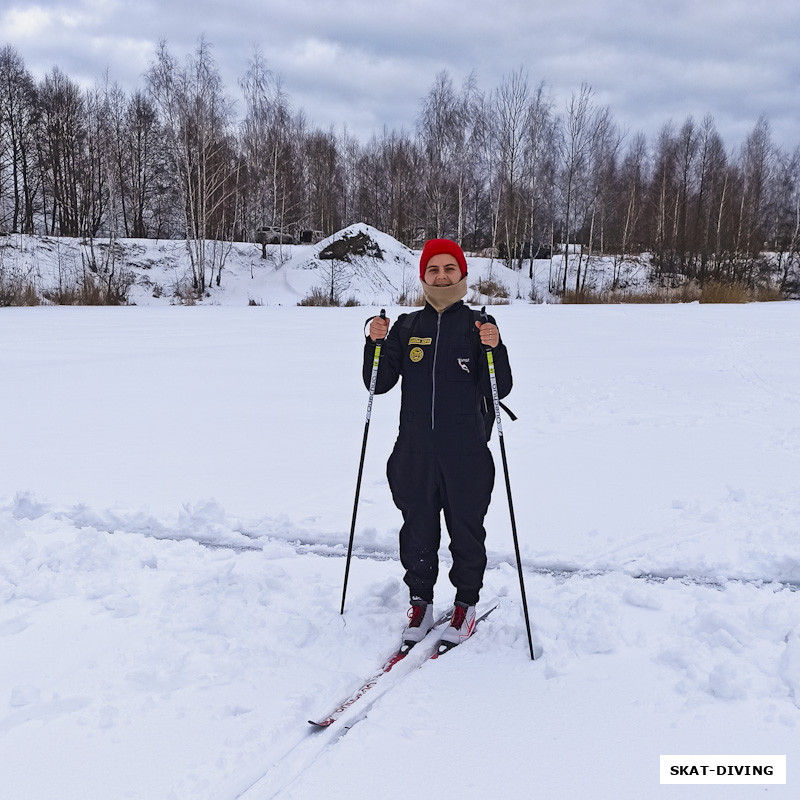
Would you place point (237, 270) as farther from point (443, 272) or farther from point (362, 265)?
point (443, 272)

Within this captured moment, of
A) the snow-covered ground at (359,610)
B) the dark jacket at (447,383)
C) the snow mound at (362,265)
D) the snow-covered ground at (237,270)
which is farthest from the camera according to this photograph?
the snow mound at (362,265)

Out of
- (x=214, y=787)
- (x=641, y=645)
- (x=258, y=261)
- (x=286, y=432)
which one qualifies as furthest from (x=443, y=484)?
(x=258, y=261)

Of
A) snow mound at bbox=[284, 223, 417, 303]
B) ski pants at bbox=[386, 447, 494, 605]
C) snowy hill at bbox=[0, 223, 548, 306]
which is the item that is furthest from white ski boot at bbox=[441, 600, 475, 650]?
snow mound at bbox=[284, 223, 417, 303]

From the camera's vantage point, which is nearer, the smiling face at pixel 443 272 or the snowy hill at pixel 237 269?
the smiling face at pixel 443 272

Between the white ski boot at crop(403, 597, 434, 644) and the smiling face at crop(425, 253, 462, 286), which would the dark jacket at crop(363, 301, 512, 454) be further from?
the white ski boot at crop(403, 597, 434, 644)

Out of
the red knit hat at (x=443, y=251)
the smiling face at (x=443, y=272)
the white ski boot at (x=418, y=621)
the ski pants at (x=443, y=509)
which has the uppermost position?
the red knit hat at (x=443, y=251)

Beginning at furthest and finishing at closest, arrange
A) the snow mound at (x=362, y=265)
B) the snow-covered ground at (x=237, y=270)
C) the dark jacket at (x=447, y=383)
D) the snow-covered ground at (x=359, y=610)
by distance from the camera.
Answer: the snow mound at (x=362, y=265) < the snow-covered ground at (x=237, y=270) < the dark jacket at (x=447, y=383) < the snow-covered ground at (x=359, y=610)

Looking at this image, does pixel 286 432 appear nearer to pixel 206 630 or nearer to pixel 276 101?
pixel 206 630

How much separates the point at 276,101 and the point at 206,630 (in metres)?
29.6

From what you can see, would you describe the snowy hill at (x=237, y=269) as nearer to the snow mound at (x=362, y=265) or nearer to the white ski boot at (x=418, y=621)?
the snow mound at (x=362, y=265)

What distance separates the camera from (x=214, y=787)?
68.9 inches

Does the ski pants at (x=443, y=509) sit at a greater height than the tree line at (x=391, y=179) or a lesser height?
lesser

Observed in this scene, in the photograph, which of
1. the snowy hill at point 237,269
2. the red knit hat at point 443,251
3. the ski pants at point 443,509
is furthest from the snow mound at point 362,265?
the ski pants at point 443,509

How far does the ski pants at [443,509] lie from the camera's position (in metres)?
2.41
